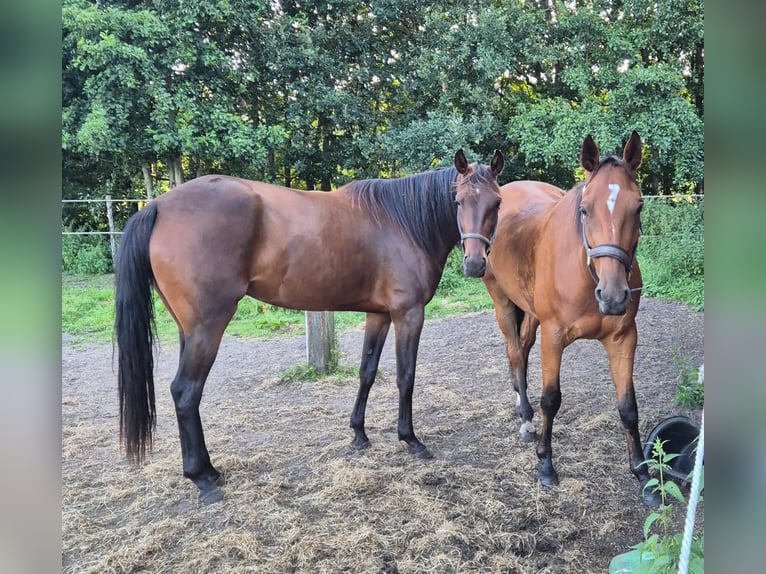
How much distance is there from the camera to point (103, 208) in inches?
403

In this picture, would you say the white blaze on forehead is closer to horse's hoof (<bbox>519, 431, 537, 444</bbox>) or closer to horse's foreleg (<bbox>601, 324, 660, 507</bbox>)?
horse's foreleg (<bbox>601, 324, 660, 507</bbox>)

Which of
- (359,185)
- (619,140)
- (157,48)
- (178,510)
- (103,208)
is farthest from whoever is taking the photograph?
(103,208)

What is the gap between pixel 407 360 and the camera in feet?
10.9

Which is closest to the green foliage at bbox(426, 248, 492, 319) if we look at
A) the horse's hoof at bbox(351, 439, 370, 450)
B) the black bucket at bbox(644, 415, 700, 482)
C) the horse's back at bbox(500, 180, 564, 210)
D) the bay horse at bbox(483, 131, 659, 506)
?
the horse's back at bbox(500, 180, 564, 210)

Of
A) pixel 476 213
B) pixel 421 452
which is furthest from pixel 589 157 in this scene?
pixel 421 452

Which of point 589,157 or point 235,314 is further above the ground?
point 589,157

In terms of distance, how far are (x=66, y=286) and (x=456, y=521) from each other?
8385 mm

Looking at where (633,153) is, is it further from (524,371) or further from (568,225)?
(524,371)

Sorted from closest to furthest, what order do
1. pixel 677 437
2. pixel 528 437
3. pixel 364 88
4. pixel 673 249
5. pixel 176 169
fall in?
pixel 677 437
pixel 528 437
pixel 673 249
pixel 176 169
pixel 364 88

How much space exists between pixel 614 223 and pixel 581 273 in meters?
0.41

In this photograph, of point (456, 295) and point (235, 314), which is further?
point (456, 295)
